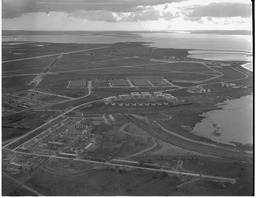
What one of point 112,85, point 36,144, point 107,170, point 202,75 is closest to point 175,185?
point 107,170

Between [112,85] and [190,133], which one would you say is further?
[112,85]

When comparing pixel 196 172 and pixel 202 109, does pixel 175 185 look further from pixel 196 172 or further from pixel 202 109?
pixel 202 109

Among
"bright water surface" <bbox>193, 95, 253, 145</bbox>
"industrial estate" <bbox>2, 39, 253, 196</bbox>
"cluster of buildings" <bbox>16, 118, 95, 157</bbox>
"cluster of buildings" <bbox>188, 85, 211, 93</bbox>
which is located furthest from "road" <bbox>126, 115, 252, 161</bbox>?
"cluster of buildings" <bbox>188, 85, 211, 93</bbox>

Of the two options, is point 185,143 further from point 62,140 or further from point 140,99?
point 140,99

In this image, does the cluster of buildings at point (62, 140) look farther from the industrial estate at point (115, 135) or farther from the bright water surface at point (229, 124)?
the bright water surface at point (229, 124)

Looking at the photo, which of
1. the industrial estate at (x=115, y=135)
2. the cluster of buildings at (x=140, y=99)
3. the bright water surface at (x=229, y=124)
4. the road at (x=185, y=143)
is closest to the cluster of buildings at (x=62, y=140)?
the industrial estate at (x=115, y=135)
